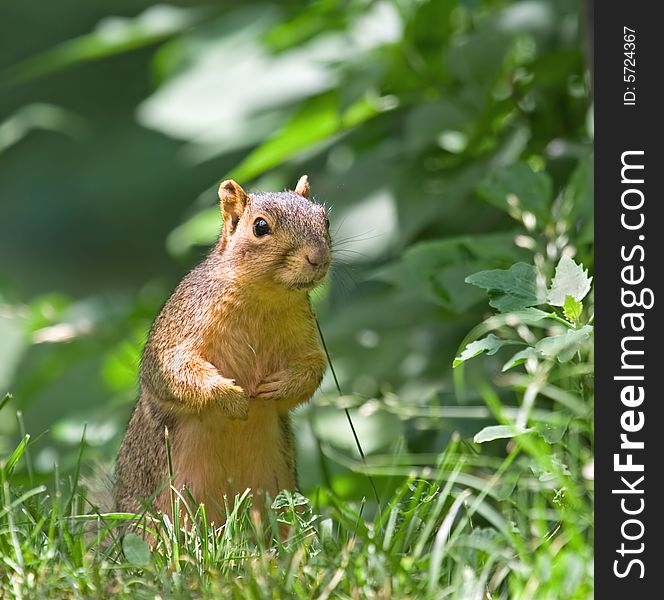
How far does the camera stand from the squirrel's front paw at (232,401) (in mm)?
2045

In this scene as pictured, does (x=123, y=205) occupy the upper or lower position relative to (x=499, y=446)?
upper

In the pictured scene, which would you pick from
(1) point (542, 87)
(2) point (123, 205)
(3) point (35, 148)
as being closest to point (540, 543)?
(1) point (542, 87)

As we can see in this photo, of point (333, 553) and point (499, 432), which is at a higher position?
point (499, 432)

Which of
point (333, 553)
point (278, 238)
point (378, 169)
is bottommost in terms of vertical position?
point (333, 553)

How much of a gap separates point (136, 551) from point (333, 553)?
28 centimetres

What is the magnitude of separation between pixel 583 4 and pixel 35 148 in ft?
19.2

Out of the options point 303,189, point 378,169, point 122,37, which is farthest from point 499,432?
point 122,37

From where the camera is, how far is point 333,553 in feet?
5.75

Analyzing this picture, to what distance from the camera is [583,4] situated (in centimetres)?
289

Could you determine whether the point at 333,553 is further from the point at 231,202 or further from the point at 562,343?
the point at 231,202

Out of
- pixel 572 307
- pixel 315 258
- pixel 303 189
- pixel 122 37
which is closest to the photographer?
pixel 572 307

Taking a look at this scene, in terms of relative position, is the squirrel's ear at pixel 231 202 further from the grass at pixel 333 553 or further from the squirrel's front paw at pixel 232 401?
the grass at pixel 333 553

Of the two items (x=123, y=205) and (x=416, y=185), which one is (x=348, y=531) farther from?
(x=123, y=205)

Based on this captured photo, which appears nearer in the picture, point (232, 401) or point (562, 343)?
point (562, 343)
